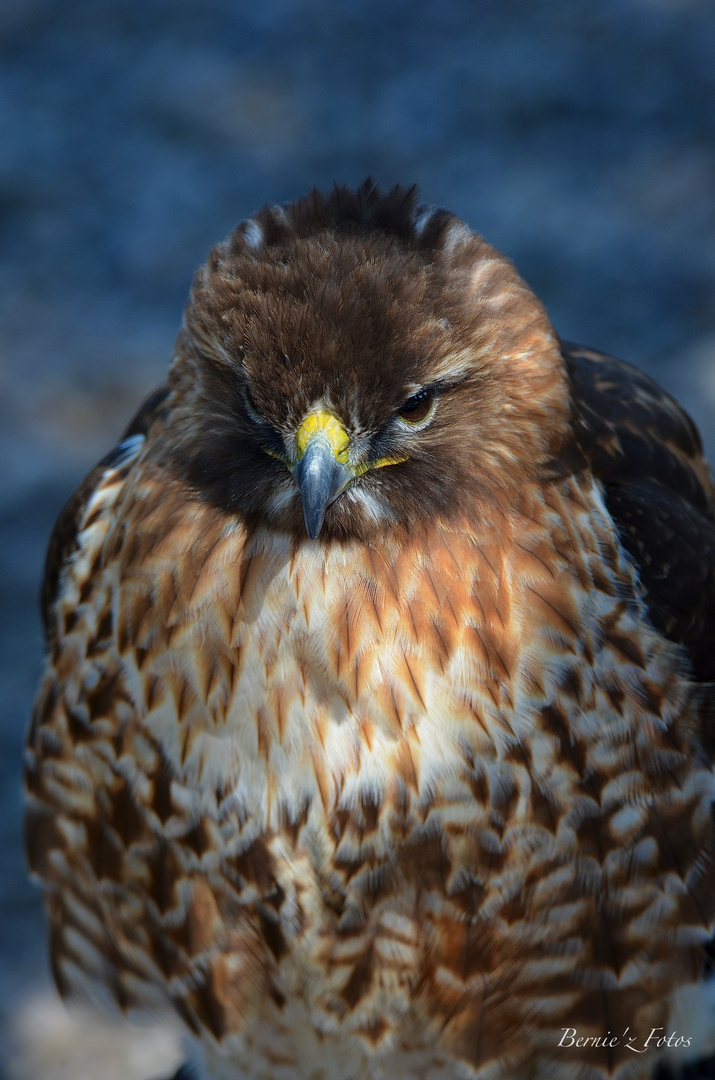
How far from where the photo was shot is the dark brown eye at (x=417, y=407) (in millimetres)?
1830

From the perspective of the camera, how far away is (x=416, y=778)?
2.03 meters

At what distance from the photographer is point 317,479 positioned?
1739mm

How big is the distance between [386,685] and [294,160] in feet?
11.8

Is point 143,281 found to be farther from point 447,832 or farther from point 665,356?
point 447,832

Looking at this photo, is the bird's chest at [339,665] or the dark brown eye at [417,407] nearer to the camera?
the dark brown eye at [417,407]

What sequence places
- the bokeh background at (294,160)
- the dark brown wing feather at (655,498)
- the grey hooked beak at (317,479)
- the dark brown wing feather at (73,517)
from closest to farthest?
the grey hooked beak at (317,479)
the dark brown wing feather at (655,498)
the dark brown wing feather at (73,517)
the bokeh background at (294,160)

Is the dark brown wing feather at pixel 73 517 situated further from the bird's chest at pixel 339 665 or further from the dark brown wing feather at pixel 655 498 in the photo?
the dark brown wing feather at pixel 655 498
